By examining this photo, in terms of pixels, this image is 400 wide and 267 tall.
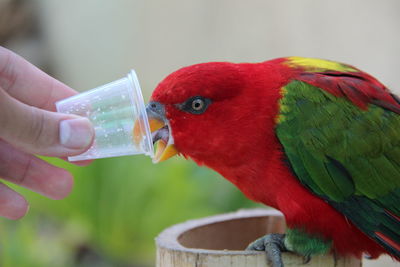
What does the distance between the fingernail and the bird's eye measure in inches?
16.4

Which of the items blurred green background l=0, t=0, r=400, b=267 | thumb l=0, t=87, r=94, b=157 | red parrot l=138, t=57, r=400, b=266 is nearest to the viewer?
thumb l=0, t=87, r=94, b=157

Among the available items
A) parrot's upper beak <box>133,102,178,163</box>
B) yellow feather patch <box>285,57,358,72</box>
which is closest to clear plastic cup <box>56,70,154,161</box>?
parrot's upper beak <box>133,102,178,163</box>

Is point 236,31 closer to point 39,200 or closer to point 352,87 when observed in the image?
point 39,200

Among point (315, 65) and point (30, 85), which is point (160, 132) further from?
point (315, 65)

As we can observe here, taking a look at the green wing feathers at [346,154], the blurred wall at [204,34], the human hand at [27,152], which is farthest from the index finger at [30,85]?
the blurred wall at [204,34]

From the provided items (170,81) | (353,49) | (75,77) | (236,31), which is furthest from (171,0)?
(170,81)

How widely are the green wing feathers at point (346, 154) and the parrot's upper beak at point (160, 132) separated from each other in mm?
345

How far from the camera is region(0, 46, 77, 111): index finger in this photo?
176cm

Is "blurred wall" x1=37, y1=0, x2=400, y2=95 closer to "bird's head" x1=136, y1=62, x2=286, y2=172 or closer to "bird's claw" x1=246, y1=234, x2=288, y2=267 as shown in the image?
"bird's head" x1=136, y1=62, x2=286, y2=172

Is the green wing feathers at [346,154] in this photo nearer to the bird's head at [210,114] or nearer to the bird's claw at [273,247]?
the bird's head at [210,114]

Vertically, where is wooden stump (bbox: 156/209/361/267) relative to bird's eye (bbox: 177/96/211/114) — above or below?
below

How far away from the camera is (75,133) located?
1.34 metres

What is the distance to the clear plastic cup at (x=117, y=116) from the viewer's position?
5.06 feet

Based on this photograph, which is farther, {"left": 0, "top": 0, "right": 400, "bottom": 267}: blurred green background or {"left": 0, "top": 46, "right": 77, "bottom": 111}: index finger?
{"left": 0, "top": 0, "right": 400, "bottom": 267}: blurred green background
